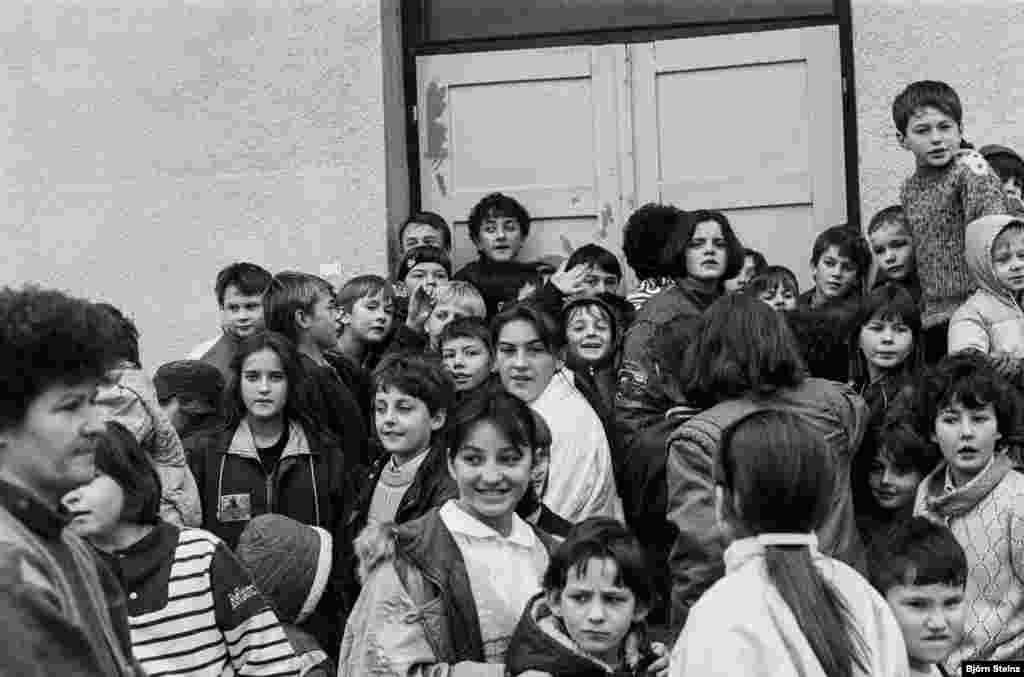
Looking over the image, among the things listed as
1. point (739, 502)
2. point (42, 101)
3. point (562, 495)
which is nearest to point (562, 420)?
point (562, 495)

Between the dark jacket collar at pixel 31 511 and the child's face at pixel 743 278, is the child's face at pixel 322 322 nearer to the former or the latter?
the child's face at pixel 743 278

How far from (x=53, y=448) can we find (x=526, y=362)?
11.8 feet

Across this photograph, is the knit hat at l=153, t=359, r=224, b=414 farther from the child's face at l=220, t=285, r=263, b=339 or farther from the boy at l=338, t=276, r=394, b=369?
the boy at l=338, t=276, r=394, b=369

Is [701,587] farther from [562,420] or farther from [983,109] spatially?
[983,109]

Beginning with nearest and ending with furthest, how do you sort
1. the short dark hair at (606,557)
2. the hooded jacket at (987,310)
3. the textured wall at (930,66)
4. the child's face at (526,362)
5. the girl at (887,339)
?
the short dark hair at (606,557)
the child's face at (526,362)
the hooded jacket at (987,310)
the girl at (887,339)
the textured wall at (930,66)

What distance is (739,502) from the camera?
3.74m

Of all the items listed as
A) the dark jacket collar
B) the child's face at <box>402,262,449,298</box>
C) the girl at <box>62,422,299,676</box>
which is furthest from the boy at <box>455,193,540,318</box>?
the dark jacket collar

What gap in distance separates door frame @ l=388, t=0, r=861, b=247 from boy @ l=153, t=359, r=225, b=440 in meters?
2.63

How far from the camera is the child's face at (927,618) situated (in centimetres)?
491

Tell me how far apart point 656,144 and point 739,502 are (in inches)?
249

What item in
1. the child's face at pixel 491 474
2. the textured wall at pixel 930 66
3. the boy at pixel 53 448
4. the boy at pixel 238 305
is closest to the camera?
the boy at pixel 53 448

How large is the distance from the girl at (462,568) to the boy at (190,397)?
6.33ft

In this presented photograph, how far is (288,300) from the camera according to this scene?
773cm

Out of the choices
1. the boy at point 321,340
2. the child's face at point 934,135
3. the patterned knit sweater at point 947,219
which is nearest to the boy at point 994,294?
the patterned knit sweater at point 947,219
